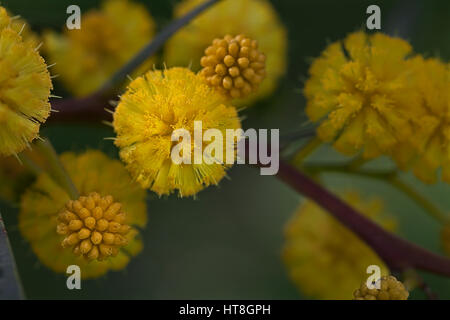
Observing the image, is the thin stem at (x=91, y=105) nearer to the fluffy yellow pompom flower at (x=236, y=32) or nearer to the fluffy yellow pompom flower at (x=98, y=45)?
the fluffy yellow pompom flower at (x=236, y=32)

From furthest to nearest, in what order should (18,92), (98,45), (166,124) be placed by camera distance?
(98,45)
(166,124)
(18,92)

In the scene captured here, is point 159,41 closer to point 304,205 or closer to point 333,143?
point 333,143

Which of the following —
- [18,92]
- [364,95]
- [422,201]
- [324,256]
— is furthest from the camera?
[324,256]

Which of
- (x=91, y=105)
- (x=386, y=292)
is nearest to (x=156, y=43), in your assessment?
(x=91, y=105)

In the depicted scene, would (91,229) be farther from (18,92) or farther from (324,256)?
(324,256)

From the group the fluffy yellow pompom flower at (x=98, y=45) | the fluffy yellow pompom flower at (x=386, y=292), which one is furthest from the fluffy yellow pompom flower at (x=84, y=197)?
the fluffy yellow pompom flower at (x=98, y=45)

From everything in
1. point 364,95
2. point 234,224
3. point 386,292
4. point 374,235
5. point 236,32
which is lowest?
point 386,292

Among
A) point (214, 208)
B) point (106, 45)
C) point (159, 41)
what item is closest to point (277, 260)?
point (214, 208)
